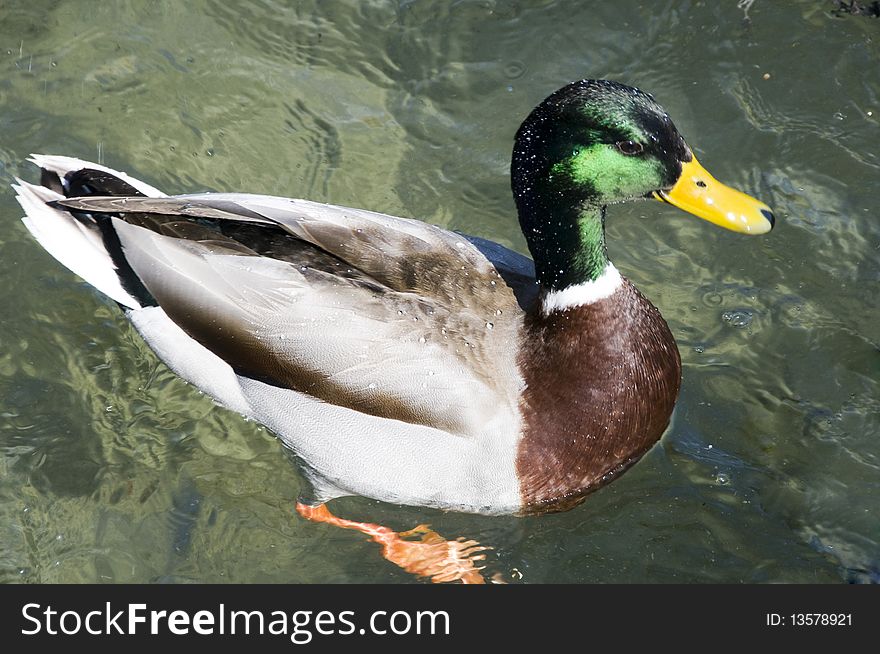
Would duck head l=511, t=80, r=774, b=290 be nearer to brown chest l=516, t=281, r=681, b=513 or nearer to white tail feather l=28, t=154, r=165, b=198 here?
brown chest l=516, t=281, r=681, b=513

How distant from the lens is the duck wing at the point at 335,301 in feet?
13.3

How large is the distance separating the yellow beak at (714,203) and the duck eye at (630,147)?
0.68ft

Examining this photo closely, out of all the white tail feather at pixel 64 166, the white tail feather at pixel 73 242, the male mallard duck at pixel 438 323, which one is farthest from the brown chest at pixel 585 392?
the white tail feather at pixel 64 166

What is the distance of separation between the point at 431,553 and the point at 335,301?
117 cm

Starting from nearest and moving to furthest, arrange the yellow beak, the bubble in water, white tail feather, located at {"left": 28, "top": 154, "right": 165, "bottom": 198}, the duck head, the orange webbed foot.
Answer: the duck head → the yellow beak → the orange webbed foot → white tail feather, located at {"left": 28, "top": 154, "right": 165, "bottom": 198} → the bubble in water

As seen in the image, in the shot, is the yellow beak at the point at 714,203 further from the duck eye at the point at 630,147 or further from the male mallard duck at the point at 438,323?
the duck eye at the point at 630,147

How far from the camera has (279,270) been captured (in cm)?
417

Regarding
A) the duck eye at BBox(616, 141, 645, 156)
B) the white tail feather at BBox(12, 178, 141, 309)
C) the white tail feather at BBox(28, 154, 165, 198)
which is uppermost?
the duck eye at BBox(616, 141, 645, 156)

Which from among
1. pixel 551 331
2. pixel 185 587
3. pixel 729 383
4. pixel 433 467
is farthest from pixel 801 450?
pixel 185 587

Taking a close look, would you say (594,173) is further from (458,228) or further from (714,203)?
(458,228)

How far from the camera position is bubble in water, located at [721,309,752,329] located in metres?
5.13

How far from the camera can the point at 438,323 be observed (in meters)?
4.09

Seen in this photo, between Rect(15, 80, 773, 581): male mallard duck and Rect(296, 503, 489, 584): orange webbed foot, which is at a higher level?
Rect(15, 80, 773, 581): male mallard duck

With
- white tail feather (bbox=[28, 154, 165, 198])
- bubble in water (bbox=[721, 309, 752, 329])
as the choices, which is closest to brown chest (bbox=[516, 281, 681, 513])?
bubble in water (bbox=[721, 309, 752, 329])
